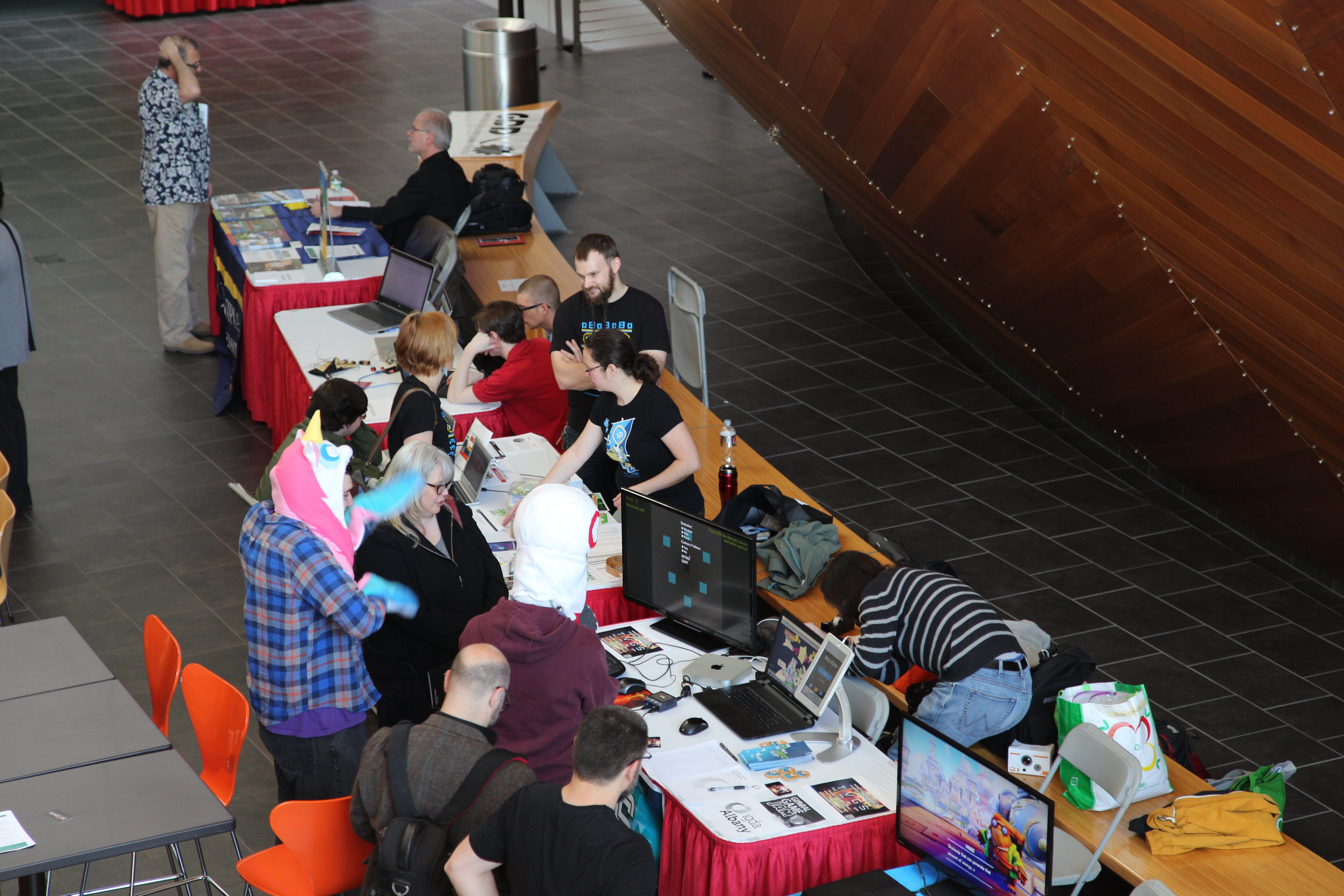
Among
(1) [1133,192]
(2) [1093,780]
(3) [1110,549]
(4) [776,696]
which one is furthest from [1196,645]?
(4) [776,696]

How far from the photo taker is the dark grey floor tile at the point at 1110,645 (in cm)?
594

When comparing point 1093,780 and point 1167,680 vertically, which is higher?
point 1093,780

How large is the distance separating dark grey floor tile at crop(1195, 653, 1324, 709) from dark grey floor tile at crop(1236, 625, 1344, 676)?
43 mm

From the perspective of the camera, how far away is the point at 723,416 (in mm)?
8250

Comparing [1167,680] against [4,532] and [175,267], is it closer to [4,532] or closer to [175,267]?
[4,532]

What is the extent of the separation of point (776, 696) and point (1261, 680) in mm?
2536

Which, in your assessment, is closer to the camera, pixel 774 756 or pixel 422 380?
pixel 774 756

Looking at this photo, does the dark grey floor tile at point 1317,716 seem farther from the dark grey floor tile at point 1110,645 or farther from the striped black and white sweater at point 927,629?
the striped black and white sweater at point 927,629

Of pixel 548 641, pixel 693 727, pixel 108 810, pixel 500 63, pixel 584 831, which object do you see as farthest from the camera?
pixel 500 63

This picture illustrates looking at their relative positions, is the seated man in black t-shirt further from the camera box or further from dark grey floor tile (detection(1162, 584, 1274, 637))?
dark grey floor tile (detection(1162, 584, 1274, 637))

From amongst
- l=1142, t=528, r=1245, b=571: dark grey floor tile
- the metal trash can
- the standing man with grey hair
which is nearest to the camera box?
l=1142, t=528, r=1245, b=571: dark grey floor tile

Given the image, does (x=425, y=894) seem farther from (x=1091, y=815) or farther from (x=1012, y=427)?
(x=1012, y=427)

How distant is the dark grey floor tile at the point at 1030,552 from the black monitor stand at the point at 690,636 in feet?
7.65

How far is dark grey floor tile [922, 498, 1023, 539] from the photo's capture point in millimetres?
6973
